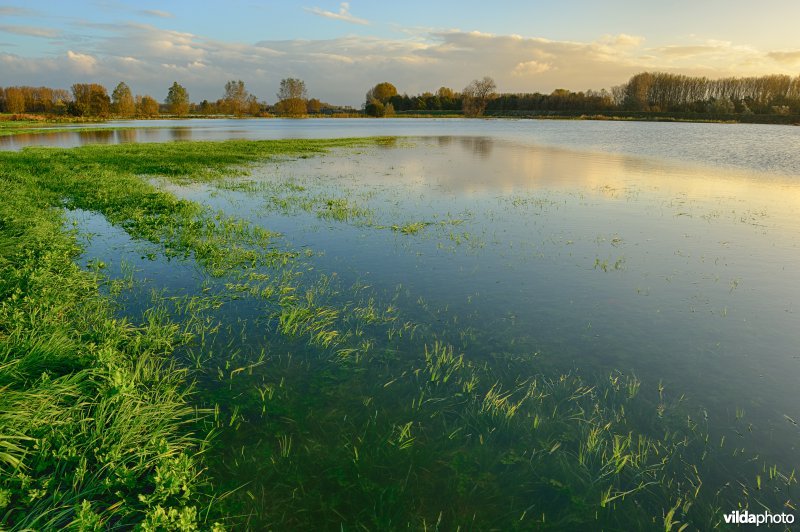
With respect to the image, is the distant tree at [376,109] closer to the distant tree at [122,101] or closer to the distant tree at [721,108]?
the distant tree at [122,101]

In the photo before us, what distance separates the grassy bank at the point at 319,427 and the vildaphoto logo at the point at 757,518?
0.16 metres

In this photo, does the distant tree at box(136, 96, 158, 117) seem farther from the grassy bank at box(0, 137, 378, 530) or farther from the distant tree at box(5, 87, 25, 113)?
the grassy bank at box(0, 137, 378, 530)

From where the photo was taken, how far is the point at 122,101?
17438 cm

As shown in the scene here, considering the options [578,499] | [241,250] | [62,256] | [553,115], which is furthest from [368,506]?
[553,115]

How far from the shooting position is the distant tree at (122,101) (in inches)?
6604

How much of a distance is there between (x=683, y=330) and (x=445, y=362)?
5.75m

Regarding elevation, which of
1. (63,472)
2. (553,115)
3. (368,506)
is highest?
(553,115)

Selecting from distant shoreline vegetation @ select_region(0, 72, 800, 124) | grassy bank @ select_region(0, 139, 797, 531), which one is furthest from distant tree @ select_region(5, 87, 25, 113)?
grassy bank @ select_region(0, 139, 797, 531)

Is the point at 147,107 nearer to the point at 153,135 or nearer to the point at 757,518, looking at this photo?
the point at 153,135

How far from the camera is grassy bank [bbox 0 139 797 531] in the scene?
5.16 meters

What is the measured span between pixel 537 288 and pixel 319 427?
7589mm

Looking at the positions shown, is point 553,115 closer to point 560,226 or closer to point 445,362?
point 560,226

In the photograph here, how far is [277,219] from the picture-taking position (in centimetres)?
1930

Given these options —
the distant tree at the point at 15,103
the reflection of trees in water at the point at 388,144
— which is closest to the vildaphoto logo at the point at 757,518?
the reflection of trees in water at the point at 388,144
